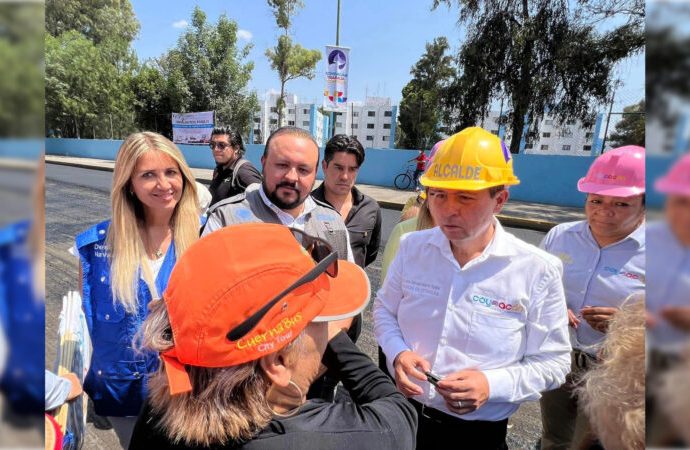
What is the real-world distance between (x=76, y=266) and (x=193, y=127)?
73.1ft

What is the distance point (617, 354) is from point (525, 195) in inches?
546

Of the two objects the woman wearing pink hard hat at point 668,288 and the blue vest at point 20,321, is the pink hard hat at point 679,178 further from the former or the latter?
the blue vest at point 20,321

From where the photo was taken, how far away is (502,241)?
4.85ft

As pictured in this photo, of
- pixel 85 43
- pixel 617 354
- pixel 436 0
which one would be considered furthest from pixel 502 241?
pixel 85 43

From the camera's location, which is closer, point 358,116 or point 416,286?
point 416,286

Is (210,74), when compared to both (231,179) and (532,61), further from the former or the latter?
(231,179)

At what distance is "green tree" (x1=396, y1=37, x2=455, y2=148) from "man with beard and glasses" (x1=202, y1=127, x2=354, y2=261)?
103 feet

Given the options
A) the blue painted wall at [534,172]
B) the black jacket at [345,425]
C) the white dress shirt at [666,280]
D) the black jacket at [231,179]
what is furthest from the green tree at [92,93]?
the white dress shirt at [666,280]

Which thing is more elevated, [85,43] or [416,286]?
[85,43]

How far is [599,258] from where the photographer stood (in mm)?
1859

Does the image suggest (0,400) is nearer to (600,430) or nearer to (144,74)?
(600,430)

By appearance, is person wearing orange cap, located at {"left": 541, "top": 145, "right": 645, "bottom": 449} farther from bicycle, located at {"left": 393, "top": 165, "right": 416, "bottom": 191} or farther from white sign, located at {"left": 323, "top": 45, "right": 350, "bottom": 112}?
bicycle, located at {"left": 393, "top": 165, "right": 416, "bottom": 191}

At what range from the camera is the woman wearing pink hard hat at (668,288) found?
0.32 meters

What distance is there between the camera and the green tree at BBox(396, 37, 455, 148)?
34.1 meters
